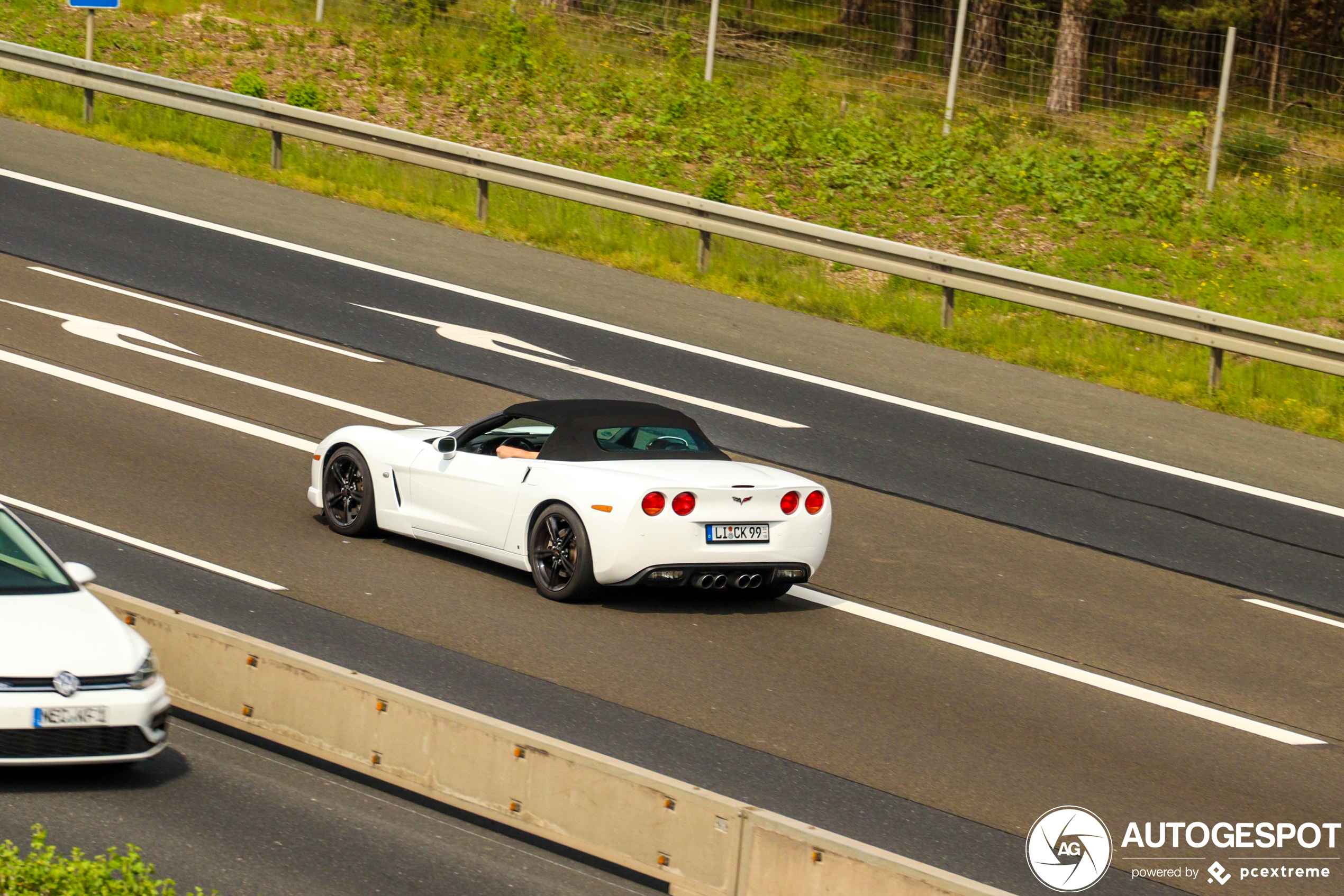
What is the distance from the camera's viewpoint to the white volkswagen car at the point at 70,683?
22.4 feet

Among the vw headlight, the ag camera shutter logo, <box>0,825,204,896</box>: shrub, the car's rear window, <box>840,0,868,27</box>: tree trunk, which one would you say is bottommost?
the ag camera shutter logo

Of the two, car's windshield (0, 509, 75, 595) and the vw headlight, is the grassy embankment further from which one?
the vw headlight

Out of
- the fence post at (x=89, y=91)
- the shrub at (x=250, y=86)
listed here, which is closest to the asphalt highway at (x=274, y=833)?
the fence post at (x=89, y=91)

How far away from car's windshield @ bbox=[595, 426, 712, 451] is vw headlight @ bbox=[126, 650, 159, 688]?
4027mm

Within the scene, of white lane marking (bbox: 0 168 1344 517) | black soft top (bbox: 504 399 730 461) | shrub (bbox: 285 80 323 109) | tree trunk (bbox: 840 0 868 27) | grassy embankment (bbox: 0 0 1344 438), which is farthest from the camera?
tree trunk (bbox: 840 0 868 27)

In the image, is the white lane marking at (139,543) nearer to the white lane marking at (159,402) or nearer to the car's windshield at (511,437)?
the car's windshield at (511,437)

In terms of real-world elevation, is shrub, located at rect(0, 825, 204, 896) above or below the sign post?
below

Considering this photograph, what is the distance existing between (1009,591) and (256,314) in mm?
8847

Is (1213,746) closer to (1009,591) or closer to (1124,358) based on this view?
(1009,591)

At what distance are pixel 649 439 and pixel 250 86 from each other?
52.2 feet

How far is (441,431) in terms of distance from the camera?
12.1 metres

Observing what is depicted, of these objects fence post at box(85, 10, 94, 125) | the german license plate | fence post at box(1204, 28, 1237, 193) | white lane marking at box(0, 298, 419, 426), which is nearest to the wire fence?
fence post at box(1204, 28, 1237, 193)

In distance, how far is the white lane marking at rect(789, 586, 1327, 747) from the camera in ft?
31.0

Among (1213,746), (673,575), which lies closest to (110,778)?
(673,575)
